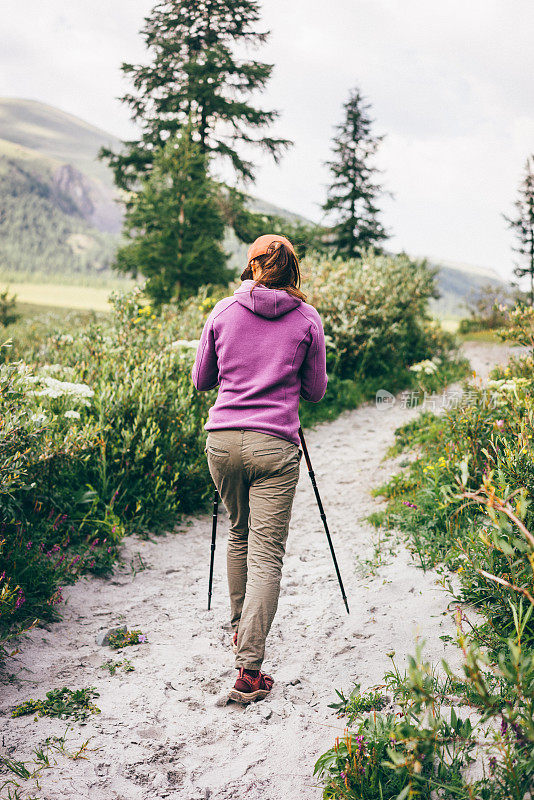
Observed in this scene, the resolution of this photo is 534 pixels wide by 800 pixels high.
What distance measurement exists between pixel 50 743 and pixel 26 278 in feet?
432

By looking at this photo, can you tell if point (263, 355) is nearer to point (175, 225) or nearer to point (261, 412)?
point (261, 412)

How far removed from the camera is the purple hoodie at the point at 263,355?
10.1 feet

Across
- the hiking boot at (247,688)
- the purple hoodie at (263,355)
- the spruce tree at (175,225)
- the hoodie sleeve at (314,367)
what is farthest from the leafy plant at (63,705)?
the spruce tree at (175,225)

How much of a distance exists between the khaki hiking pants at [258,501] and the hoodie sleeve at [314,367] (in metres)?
0.37

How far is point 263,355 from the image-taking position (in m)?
3.10

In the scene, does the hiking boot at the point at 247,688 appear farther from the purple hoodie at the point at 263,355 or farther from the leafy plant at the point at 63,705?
the purple hoodie at the point at 263,355

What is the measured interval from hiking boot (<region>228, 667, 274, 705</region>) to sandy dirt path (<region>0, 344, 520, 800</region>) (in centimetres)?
7

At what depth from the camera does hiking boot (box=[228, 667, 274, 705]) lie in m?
3.05

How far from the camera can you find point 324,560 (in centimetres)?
523

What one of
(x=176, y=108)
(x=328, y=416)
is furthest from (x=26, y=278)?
(x=328, y=416)

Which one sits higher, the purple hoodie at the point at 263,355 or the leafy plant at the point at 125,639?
the purple hoodie at the point at 263,355

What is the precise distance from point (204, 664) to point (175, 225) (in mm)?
12297

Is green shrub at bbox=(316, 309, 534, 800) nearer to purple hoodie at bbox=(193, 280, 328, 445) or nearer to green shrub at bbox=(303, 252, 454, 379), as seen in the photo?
purple hoodie at bbox=(193, 280, 328, 445)

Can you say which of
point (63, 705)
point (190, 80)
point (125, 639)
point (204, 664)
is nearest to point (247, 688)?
point (204, 664)
